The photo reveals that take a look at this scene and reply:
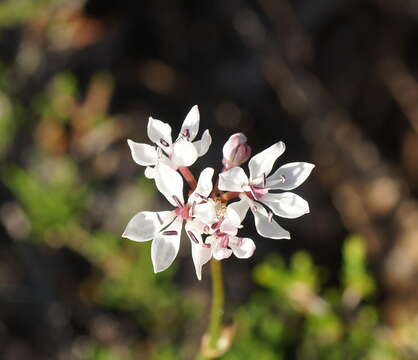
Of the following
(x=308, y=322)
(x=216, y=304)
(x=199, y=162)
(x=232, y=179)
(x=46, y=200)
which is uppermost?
(x=232, y=179)

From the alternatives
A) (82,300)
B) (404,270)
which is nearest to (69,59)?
(82,300)

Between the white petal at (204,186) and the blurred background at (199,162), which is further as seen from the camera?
the blurred background at (199,162)

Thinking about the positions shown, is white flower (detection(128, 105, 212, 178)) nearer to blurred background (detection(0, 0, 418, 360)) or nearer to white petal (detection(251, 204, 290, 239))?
white petal (detection(251, 204, 290, 239))

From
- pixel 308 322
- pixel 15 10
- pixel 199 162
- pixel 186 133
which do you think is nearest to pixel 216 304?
pixel 186 133

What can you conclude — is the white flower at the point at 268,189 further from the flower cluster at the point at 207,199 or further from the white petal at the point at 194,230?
the white petal at the point at 194,230

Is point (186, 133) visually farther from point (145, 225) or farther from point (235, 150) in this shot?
point (145, 225)

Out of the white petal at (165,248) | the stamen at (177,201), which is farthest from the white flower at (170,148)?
the white petal at (165,248)

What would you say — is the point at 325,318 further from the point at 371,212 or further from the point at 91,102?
the point at 91,102
